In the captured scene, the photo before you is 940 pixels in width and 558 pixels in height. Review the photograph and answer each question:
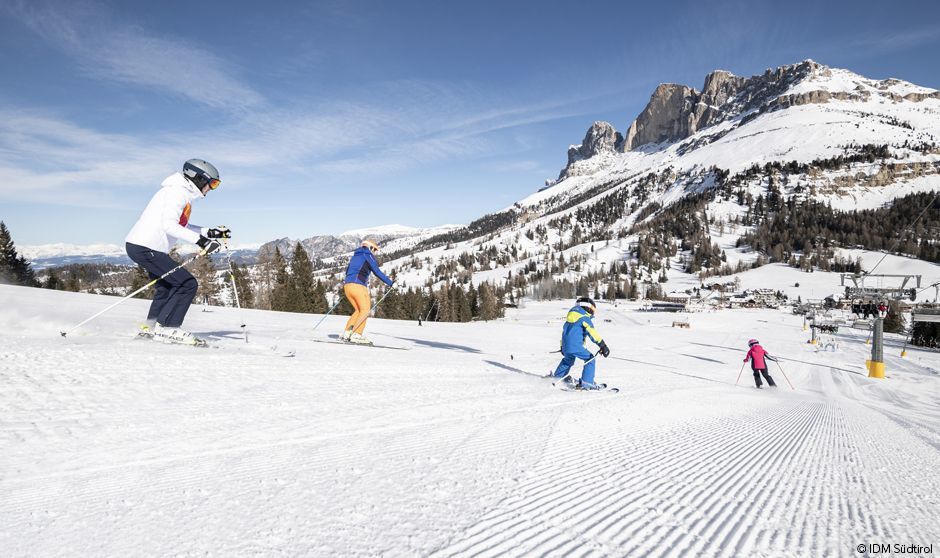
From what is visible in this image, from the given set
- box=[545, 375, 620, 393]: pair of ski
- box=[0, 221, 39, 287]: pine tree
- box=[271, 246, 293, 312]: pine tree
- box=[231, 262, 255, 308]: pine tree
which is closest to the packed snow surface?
box=[545, 375, 620, 393]: pair of ski

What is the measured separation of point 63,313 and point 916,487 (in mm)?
13244

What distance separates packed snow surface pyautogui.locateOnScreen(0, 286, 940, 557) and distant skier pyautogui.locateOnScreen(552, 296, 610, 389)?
1.37 m

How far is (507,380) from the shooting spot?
809 cm

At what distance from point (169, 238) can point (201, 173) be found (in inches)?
45.6

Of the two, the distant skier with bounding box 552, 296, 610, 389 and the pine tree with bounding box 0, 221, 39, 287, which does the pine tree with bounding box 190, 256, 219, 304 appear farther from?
the distant skier with bounding box 552, 296, 610, 389

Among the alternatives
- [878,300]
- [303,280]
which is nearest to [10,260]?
[303,280]

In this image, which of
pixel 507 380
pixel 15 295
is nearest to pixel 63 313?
pixel 15 295

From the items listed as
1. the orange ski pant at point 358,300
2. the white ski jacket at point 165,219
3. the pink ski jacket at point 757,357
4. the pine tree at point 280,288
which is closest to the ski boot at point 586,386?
the orange ski pant at point 358,300

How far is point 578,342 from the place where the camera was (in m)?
8.39

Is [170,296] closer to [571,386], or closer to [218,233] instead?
[218,233]

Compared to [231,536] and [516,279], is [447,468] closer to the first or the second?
[231,536]

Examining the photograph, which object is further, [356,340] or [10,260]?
[10,260]

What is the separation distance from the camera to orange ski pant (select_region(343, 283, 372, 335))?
10.3 metres

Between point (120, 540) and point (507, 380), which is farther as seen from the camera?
point (507, 380)
